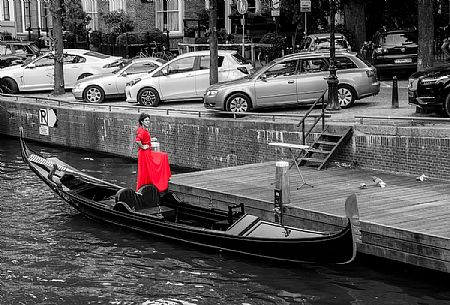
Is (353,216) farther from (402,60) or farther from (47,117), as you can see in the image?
(47,117)

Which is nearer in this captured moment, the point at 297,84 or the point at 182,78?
the point at 297,84

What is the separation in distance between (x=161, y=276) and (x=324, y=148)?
6.16 metres

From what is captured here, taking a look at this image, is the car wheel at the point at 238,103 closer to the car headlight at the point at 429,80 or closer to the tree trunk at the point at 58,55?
the car headlight at the point at 429,80

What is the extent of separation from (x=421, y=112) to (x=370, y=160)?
3062 millimetres

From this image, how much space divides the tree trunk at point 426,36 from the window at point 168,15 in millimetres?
20099

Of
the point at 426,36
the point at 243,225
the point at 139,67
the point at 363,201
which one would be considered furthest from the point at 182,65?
the point at 243,225

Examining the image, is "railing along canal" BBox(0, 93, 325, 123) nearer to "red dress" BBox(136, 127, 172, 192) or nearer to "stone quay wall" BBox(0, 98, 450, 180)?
"stone quay wall" BBox(0, 98, 450, 180)

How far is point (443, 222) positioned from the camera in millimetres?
13117

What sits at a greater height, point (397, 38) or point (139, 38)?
point (139, 38)

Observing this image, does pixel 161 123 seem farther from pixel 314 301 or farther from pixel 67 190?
pixel 314 301

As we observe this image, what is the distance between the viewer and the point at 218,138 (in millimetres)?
22078

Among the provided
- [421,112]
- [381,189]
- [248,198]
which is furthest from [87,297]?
[421,112]

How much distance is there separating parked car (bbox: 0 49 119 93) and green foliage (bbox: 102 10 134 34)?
11.7 metres

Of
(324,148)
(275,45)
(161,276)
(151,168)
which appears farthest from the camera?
(275,45)
